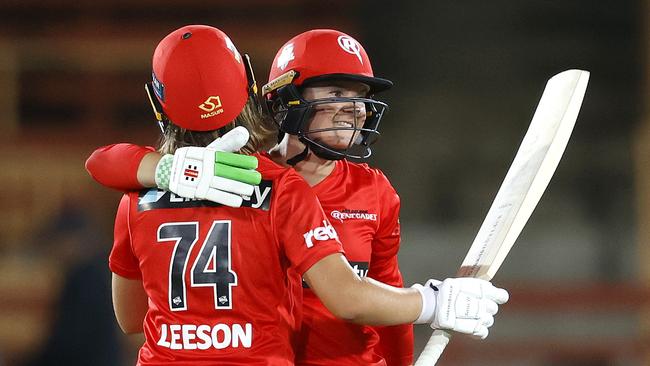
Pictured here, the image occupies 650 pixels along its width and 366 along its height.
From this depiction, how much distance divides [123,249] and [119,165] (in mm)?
152

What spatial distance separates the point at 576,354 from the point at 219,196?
12.5 feet

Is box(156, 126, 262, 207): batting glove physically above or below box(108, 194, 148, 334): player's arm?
above

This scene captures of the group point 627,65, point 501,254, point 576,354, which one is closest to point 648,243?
point 576,354

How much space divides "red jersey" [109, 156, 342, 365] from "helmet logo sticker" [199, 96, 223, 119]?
0.13 meters

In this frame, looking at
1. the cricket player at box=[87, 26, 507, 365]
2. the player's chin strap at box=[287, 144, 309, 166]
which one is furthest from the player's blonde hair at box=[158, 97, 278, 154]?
the player's chin strap at box=[287, 144, 309, 166]

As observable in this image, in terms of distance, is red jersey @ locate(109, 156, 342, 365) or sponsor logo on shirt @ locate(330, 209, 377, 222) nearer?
red jersey @ locate(109, 156, 342, 365)

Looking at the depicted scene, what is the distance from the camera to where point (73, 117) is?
600cm

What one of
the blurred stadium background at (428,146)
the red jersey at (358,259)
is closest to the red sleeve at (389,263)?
the red jersey at (358,259)

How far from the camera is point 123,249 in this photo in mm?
1740

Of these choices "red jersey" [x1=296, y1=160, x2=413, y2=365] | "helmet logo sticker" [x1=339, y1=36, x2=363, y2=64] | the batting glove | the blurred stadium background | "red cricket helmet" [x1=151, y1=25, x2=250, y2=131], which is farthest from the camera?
the blurred stadium background

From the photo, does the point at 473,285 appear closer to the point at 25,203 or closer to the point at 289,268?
the point at 289,268

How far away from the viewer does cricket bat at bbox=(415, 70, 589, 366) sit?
193 centimetres

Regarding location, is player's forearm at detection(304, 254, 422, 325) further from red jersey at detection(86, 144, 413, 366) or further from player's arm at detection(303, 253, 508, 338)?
red jersey at detection(86, 144, 413, 366)

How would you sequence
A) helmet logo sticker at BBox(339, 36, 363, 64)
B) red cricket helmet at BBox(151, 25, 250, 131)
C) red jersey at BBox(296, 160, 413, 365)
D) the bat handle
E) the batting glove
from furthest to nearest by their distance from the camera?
helmet logo sticker at BBox(339, 36, 363, 64) → red jersey at BBox(296, 160, 413, 365) → the bat handle → red cricket helmet at BBox(151, 25, 250, 131) → the batting glove
